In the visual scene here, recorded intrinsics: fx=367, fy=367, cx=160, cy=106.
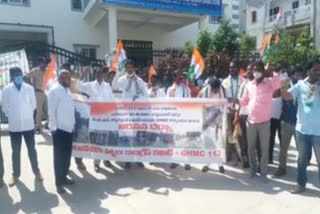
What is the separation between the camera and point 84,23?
20.2 m

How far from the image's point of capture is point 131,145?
20.7ft

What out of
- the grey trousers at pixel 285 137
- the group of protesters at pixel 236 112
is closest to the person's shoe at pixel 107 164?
the group of protesters at pixel 236 112

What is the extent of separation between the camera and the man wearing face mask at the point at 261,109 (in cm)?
574

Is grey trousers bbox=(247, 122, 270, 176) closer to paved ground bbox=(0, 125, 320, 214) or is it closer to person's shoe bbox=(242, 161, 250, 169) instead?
paved ground bbox=(0, 125, 320, 214)

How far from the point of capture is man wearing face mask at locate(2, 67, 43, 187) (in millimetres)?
5855

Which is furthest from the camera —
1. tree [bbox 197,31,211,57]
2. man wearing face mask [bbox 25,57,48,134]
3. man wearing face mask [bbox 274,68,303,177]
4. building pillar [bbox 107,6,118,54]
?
tree [bbox 197,31,211,57]

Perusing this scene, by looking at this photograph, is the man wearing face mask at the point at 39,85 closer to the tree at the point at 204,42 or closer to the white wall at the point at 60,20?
the white wall at the point at 60,20

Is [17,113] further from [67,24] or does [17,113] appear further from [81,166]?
[67,24]

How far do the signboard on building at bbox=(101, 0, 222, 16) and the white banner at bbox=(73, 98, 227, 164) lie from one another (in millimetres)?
10299

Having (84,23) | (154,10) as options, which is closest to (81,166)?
(154,10)

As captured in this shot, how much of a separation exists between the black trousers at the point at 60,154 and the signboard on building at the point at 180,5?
1101 centimetres

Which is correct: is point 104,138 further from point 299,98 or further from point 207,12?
point 207,12

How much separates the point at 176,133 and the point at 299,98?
204cm

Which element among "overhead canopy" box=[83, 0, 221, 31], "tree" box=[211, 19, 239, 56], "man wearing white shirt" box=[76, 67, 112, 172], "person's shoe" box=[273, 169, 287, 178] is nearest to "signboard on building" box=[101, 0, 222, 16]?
"overhead canopy" box=[83, 0, 221, 31]
